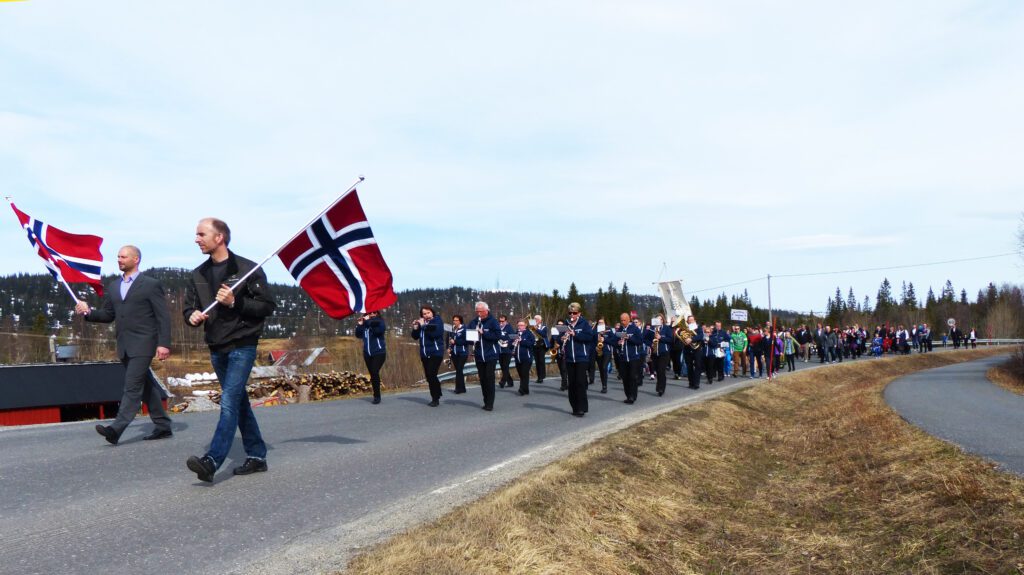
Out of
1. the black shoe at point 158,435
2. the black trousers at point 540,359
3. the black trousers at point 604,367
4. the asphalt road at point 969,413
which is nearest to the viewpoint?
the black shoe at point 158,435

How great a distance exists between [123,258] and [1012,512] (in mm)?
9283

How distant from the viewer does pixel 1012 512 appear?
6941 millimetres

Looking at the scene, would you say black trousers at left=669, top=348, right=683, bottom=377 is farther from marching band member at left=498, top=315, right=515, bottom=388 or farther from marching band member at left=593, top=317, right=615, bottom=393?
marching band member at left=498, top=315, right=515, bottom=388

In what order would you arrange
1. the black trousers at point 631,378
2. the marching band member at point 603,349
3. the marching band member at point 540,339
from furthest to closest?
the marching band member at point 540,339 < the marching band member at point 603,349 < the black trousers at point 631,378

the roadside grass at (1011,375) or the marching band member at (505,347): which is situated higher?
the marching band member at (505,347)

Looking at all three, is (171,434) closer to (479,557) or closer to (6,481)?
(6,481)

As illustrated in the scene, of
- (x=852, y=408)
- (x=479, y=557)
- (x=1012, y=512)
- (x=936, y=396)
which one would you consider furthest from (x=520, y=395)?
(x=479, y=557)

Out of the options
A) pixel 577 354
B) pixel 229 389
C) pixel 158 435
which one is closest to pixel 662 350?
pixel 577 354

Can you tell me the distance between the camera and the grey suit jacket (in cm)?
873

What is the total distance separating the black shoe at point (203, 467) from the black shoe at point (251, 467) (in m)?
0.60

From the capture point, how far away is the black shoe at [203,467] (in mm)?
6410

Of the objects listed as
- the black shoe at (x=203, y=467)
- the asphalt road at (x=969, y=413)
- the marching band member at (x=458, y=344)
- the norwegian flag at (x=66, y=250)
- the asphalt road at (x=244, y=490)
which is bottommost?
the asphalt road at (x=969, y=413)

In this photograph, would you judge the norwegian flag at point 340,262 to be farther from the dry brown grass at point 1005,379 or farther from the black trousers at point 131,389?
the dry brown grass at point 1005,379

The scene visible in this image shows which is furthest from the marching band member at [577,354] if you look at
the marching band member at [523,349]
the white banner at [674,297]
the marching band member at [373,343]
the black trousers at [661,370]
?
the white banner at [674,297]
